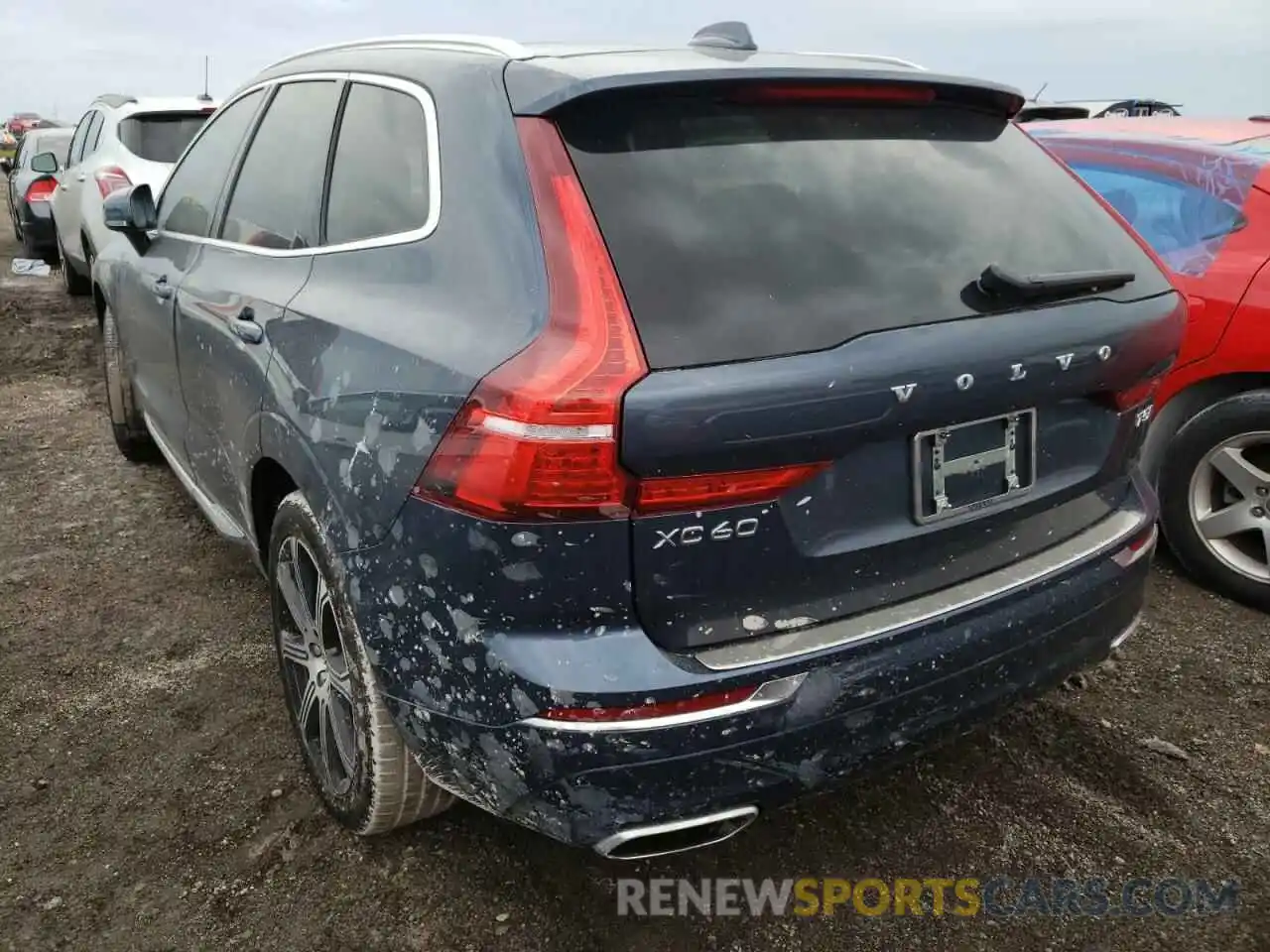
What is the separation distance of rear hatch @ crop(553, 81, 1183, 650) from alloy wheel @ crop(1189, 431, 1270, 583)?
58.5 inches

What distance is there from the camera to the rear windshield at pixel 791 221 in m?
1.70

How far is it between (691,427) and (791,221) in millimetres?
508

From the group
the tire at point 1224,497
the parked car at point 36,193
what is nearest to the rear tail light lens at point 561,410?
the tire at point 1224,497

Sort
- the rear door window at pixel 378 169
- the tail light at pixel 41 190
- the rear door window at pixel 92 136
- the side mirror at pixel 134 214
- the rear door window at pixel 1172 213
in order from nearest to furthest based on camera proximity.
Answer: the rear door window at pixel 378 169, the rear door window at pixel 1172 213, the side mirror at pixel 134 214, the rear door window at pixel 92 136, the tail light at pixel 41 190

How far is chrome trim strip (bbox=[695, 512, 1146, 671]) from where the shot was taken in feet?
5.70

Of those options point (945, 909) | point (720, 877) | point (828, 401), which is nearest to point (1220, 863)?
point (945, 909)

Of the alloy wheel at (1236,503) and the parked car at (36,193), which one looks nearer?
the alloy wheel at (1236,503)

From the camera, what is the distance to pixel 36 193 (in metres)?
11.5

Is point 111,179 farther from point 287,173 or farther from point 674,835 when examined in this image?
point 674,835

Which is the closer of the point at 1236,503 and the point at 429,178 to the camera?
the point at 429,178

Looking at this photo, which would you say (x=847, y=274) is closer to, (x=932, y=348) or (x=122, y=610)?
(x=932, y=348)

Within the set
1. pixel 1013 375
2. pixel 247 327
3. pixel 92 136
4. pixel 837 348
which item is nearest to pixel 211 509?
pixel 247 327

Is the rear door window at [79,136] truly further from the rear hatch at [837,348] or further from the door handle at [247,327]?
the rear hatch at [837,348]

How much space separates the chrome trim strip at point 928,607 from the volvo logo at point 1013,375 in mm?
399
